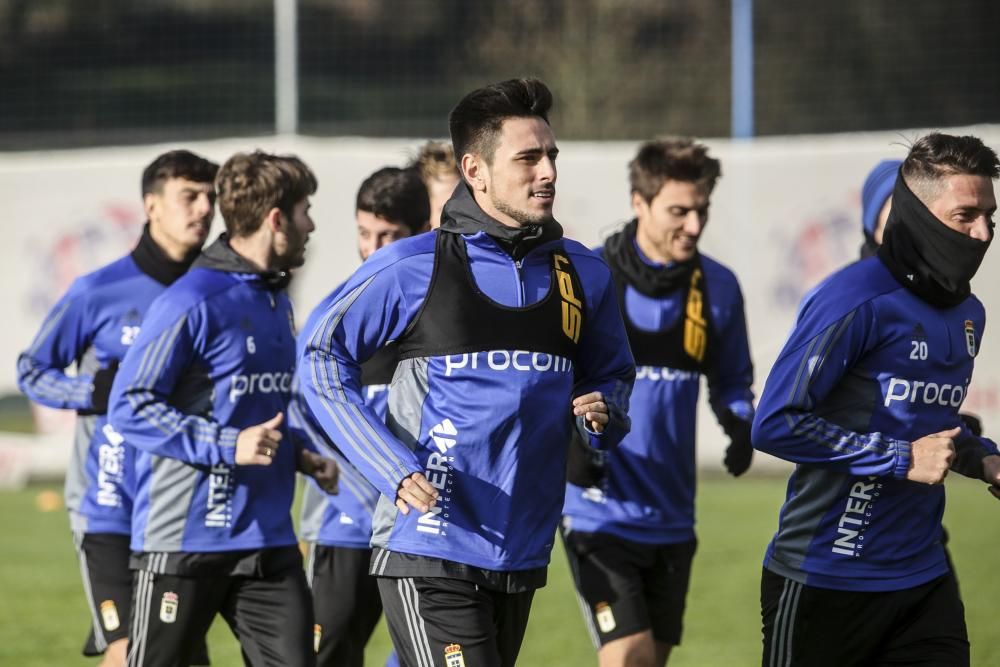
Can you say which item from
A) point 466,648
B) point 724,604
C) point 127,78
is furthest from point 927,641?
point 127,78

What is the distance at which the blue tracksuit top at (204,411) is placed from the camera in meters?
5.14

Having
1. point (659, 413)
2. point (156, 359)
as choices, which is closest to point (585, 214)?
point (659, 413)

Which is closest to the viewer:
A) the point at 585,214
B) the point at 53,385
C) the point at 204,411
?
the point at 204,411

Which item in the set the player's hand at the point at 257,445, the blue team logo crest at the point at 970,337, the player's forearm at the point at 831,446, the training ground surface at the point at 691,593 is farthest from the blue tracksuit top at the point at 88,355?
the blue team logo crest at the point at 970,337

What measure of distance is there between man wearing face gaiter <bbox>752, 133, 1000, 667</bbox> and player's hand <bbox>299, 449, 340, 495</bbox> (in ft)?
5.38

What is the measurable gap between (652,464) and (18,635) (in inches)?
163

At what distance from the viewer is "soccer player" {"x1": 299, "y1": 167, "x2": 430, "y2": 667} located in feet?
19.4

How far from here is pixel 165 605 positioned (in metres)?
5.23

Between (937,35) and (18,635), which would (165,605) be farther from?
(937,35)

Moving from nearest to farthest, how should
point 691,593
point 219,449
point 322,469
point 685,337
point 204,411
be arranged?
point 219,449 < point 204,411 < point 322,469 < point 685,337 < point 691,593

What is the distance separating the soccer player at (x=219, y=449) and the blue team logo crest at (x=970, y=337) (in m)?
2.18

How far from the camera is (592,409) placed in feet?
13.9

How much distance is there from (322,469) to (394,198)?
114cm

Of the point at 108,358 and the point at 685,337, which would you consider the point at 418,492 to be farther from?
the point at 108,358
